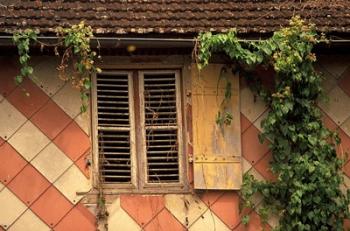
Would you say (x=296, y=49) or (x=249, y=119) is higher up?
(x=296, y=49)

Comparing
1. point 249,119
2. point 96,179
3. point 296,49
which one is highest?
point 296,49

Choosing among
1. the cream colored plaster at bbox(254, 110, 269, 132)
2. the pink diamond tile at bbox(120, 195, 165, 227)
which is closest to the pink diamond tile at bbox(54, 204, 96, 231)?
the pink diamond tile at bbox(120, 195, 165, 227)

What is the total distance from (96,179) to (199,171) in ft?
3.65

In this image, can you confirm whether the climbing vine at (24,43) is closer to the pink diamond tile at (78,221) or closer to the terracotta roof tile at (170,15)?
the terracotta roof tile at (170,15)

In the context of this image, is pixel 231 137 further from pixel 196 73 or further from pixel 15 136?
Answer: pixel 15 136

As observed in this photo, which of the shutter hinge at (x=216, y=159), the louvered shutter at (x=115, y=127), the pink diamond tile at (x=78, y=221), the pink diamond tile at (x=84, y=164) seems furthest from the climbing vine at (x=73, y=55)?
the shutter hinge at (x=216, y=159)

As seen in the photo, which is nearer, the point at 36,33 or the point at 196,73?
the point at 36,33

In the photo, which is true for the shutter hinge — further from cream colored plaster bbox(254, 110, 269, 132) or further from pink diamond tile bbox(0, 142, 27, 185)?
pink diamond tile bbox(0, 142, 27, 185)

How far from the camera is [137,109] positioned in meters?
8.61

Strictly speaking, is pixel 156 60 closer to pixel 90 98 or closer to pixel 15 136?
pixel 90 98

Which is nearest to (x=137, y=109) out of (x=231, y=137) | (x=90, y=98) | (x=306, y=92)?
(x=90, y=98)

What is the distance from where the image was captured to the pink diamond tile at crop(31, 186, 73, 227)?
8172 mm

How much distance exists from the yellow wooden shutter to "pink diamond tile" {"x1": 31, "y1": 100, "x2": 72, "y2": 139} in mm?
1420

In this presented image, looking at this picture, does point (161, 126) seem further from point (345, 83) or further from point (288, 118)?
point (345, 83)
